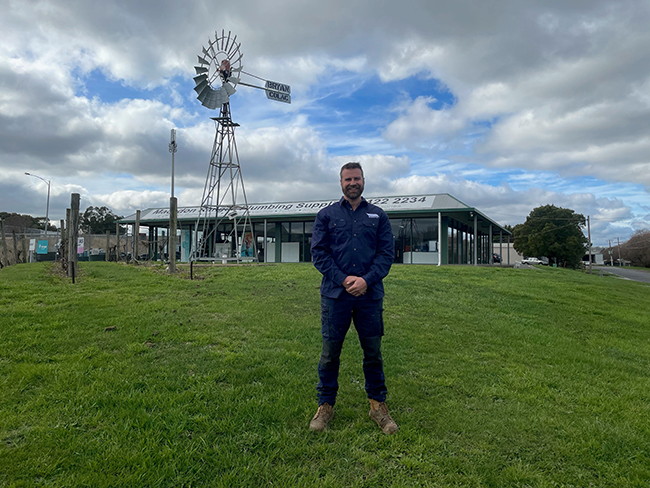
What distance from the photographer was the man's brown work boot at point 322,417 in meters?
2.99

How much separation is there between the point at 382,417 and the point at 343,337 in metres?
0.69

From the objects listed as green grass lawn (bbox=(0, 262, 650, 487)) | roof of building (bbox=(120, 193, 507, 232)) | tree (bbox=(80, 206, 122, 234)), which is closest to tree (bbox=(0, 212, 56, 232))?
tree (bbox=(80, 206, 122, 234))

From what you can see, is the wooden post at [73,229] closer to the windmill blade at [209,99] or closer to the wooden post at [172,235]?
the wooden post at [172,235]

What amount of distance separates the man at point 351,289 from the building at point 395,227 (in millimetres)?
17965

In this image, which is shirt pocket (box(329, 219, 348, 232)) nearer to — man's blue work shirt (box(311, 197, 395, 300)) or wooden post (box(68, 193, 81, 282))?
man's blue work shirt (box(311, 197, 395, 300))

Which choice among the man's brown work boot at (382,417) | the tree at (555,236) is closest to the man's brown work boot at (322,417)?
the man's brown work boot at (382,417)

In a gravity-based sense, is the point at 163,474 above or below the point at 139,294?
below

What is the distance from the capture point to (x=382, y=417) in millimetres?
3076

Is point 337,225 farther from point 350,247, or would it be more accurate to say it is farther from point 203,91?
point 203,91

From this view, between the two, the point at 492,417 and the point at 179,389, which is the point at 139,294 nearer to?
the point at 179,389

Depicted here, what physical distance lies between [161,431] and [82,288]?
21.5ft

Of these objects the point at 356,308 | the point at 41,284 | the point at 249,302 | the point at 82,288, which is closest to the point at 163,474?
the point at 356,308

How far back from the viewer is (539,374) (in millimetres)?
4414

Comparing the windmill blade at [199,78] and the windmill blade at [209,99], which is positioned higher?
the windmill blade at [199,78]
